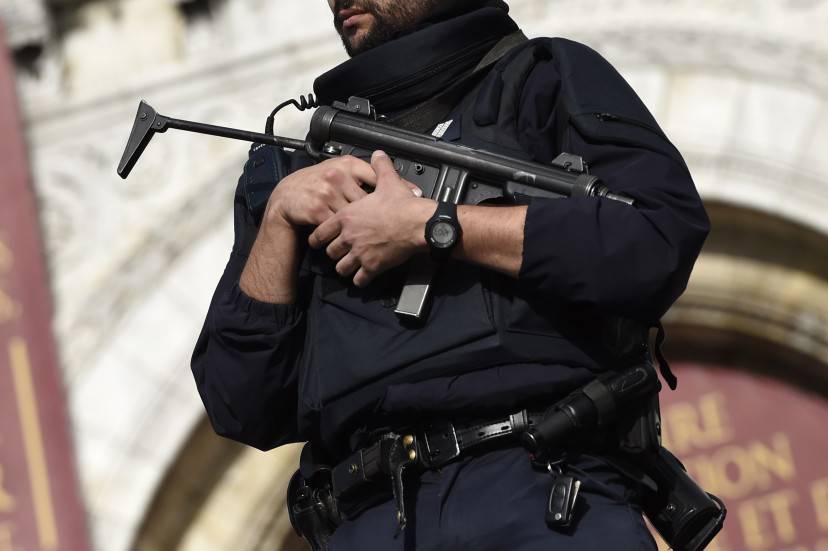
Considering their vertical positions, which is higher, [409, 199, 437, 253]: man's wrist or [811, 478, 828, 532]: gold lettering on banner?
[409, 199, 437, 253]: man's wrist

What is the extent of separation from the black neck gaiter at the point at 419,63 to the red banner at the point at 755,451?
2.88m

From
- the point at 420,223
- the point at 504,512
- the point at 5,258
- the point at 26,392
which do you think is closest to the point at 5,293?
the point at 5,258

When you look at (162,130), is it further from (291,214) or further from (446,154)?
(446,154)

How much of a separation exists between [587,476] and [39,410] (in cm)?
325

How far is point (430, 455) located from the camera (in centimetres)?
180

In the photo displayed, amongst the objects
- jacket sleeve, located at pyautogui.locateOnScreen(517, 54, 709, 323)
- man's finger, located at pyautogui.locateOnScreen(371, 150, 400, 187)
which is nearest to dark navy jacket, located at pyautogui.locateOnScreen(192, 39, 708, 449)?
jacket sleeve, located at pyautogui.locateOnScreen(517, 54, 709, 323)

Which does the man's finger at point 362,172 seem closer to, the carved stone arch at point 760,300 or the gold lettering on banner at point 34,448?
the carved stone arch at point 760,300

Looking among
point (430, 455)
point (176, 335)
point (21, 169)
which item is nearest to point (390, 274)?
point (430, 455)

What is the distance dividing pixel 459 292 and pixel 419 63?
1.08ft

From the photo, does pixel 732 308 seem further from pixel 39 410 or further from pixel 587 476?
pixel 587 476

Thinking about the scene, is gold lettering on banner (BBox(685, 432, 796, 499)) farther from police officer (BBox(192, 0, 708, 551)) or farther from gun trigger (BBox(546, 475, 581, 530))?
gun trigger (BBox(546, 475, 581, 530))

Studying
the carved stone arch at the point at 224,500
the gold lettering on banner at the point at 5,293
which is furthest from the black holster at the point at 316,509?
the gold lettering on banner at the point at 5,293

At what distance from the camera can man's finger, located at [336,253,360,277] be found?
6.11 ft

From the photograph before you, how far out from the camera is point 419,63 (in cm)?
198
